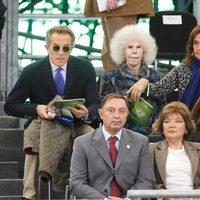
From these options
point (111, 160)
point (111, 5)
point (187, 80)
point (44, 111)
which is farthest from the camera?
point (111, 5)

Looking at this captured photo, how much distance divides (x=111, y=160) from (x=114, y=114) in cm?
39

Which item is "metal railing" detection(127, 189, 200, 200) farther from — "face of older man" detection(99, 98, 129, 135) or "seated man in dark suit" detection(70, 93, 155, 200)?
"face of older man" detection(99, 98, 129, 135)

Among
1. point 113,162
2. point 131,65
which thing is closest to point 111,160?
point 113,162

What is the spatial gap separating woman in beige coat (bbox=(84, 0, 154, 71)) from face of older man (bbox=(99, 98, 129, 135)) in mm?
2338

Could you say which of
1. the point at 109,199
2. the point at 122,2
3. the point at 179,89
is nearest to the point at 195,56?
the point at 179,89

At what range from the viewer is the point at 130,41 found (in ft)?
36.0

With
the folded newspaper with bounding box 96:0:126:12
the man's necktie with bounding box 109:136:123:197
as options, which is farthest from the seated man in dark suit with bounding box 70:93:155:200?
the folded newspaper with bounding box 96:0:126:12

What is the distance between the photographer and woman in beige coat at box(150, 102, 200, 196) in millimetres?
9547

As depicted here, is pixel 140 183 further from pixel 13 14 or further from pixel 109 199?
pixel 13 14

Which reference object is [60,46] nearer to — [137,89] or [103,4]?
[137,89]

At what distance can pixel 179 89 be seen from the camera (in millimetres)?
10875

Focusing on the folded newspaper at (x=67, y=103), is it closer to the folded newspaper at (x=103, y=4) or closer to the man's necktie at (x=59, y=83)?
the man's necktie at (x=59, y=83)

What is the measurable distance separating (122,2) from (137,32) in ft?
3.19

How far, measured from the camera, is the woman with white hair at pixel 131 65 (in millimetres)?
10773
